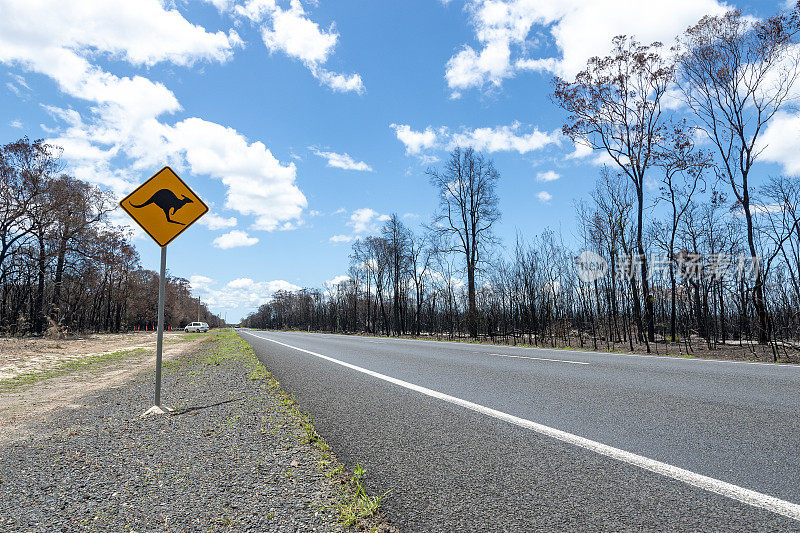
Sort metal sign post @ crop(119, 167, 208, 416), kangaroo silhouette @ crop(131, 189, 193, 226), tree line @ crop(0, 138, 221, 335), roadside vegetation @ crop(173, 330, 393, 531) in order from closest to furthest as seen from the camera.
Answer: roadside vegetation @ crop(173, 330, 393, 531) < metal sign post @ crop(119, 167, 208, 416) < kangaroo silhouette @ crop(131, 189, 193, 226) < tree line @ crop(0, 138, 221, 335)

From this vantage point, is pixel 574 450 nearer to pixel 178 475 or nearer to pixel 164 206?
pixel 178 475

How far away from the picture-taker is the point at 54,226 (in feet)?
95.3

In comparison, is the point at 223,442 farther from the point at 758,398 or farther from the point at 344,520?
the point at 758,398

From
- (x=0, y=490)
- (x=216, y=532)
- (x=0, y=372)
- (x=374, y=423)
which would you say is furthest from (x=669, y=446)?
(x=0, y=372)

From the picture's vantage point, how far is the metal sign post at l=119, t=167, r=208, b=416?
18.5 feet

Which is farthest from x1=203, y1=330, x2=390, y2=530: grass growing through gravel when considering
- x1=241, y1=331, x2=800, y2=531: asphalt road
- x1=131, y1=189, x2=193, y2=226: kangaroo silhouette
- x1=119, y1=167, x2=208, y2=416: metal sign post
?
x1=131, y1=189, x2=193, y2=226: kangaroo silhouette

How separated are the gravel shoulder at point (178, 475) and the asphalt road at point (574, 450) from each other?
38 centimetres

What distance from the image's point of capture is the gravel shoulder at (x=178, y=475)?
95.0 inches

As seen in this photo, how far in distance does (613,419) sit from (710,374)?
194 inches

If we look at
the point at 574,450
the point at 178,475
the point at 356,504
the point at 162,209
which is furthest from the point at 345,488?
the point at 162,209

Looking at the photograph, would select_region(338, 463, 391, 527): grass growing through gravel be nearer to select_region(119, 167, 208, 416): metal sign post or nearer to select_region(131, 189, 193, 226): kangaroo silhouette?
select_region(119, 167, 208, 416): metal sign post

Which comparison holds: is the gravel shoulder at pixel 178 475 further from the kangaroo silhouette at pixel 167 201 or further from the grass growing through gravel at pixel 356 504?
the kangaroo silhouette at pixel 167 201

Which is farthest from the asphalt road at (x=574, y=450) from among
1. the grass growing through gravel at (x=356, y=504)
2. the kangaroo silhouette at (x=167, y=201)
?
the kangaroo silhouette at (x=167, y=201)

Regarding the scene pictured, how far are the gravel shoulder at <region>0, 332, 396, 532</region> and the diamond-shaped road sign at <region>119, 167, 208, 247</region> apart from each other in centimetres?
247
